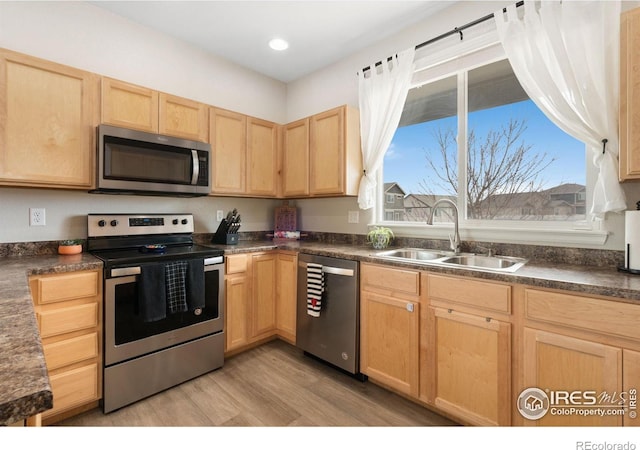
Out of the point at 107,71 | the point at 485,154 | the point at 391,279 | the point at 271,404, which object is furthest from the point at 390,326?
the point at 107,71

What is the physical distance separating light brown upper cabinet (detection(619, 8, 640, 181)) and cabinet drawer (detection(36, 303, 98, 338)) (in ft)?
9.62

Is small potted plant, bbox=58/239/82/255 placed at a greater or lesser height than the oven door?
greater

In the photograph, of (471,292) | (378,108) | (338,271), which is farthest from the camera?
(378,108)

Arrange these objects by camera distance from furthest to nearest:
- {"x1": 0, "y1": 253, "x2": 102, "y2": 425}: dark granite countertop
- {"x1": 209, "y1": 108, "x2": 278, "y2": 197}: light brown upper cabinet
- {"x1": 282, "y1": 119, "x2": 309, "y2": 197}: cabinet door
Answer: {"x1": 282, "y1": 119, "x2": 309, "y2": 197}: cabinet door
{"x1": 209, "y1": 108, "x2": 278, "y2": 197}: light brown upper cabinet
{"x1": 0, "y1": 253, "x2": 102, "y2": 425}: dark granite countertop

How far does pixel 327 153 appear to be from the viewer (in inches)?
112

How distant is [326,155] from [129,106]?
1.59 meters

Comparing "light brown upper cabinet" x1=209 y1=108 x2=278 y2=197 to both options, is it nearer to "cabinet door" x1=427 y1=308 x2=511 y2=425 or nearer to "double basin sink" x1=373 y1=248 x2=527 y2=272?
"double basin sink" x1=373 y1=248 x2=527 y2=272

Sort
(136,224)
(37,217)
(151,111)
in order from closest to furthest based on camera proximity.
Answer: (37,217)
(151,111)
(136,224)

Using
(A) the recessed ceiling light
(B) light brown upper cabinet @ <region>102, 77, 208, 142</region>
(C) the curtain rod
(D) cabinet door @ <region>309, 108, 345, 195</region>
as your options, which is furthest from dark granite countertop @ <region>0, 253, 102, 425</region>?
(C) the curtain rod

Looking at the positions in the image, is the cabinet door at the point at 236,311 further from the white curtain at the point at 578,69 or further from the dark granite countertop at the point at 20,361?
the white curtain at the point at 578,69

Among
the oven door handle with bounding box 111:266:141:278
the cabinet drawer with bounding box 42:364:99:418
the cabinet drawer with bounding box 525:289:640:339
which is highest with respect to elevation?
the oven door handle with bounding box 111:266:141:278

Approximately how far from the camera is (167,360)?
7.01 ft

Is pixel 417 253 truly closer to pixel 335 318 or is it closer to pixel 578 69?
pixel 335 318

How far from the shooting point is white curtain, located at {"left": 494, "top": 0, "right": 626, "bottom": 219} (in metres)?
1.64
